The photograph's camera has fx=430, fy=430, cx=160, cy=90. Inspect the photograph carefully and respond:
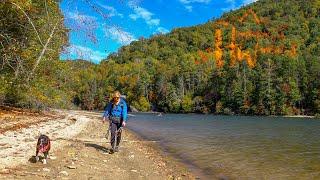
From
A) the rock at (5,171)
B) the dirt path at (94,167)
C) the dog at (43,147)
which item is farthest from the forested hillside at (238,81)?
the rock at (5,171)

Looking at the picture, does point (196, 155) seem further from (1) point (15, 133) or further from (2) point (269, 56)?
(2) point (269, 56)

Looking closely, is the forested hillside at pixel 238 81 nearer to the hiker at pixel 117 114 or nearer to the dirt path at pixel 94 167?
the hiker at pixel 117 114

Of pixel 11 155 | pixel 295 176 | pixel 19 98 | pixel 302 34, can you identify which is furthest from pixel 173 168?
pixel 302 34

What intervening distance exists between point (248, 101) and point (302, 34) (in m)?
84.7

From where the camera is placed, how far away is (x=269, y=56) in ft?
438

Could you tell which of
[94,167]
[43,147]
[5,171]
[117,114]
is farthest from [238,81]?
[5,171]

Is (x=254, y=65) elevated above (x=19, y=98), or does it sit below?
above

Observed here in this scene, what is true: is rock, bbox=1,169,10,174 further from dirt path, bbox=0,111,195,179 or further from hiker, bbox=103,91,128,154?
hiker, bbox=103,91,128,154

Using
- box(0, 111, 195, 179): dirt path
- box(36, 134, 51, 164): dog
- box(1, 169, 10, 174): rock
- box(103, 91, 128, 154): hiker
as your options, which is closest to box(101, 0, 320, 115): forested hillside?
box(103, 91, 128, 154): hiker

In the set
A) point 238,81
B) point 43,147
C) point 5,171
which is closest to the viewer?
point 5,171

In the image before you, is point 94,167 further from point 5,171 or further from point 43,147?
point 5,171

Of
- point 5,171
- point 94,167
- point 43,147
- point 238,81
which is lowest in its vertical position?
point 94,167

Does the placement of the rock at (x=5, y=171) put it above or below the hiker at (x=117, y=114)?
below

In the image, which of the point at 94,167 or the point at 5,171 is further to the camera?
the point at 94,167
